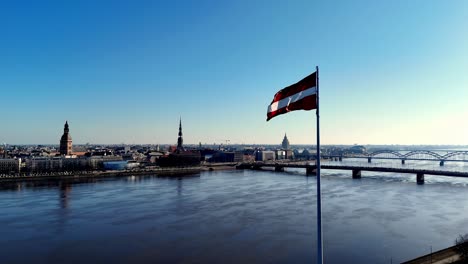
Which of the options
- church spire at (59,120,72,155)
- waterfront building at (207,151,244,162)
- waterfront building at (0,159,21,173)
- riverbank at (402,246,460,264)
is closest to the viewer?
riverbank at (402,246,460,264)

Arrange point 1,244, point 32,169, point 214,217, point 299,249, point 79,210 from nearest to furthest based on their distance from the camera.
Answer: point 299,249
point 1,244
point 214,217
point 79,210
point 32,169

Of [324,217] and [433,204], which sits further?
[433,204]

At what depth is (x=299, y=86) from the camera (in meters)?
7.55

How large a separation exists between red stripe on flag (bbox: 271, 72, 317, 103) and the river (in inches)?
454

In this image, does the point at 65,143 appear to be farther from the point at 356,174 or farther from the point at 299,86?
the point at 299,86

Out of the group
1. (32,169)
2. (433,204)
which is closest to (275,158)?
(32,169)

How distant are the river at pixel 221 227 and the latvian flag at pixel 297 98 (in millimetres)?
11362

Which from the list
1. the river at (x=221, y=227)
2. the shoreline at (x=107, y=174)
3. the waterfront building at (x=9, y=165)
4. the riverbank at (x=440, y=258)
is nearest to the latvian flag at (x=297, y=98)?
the riverbank at (x=440, y=258)

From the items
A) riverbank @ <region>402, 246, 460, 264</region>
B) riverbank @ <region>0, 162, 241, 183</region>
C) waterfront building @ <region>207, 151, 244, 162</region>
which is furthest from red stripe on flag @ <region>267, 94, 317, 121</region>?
waterfront building @ <region>207, 151, 244, 162</region>

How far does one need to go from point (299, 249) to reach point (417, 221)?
40.8 ft

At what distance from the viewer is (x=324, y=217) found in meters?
27.6

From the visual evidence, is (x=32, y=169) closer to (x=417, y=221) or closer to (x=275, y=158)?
(x=417, y=221)

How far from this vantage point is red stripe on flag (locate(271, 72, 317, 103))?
283 inches

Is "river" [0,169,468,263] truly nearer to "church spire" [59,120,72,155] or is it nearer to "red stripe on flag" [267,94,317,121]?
"red stripe on flag" [267,94,317,121]
